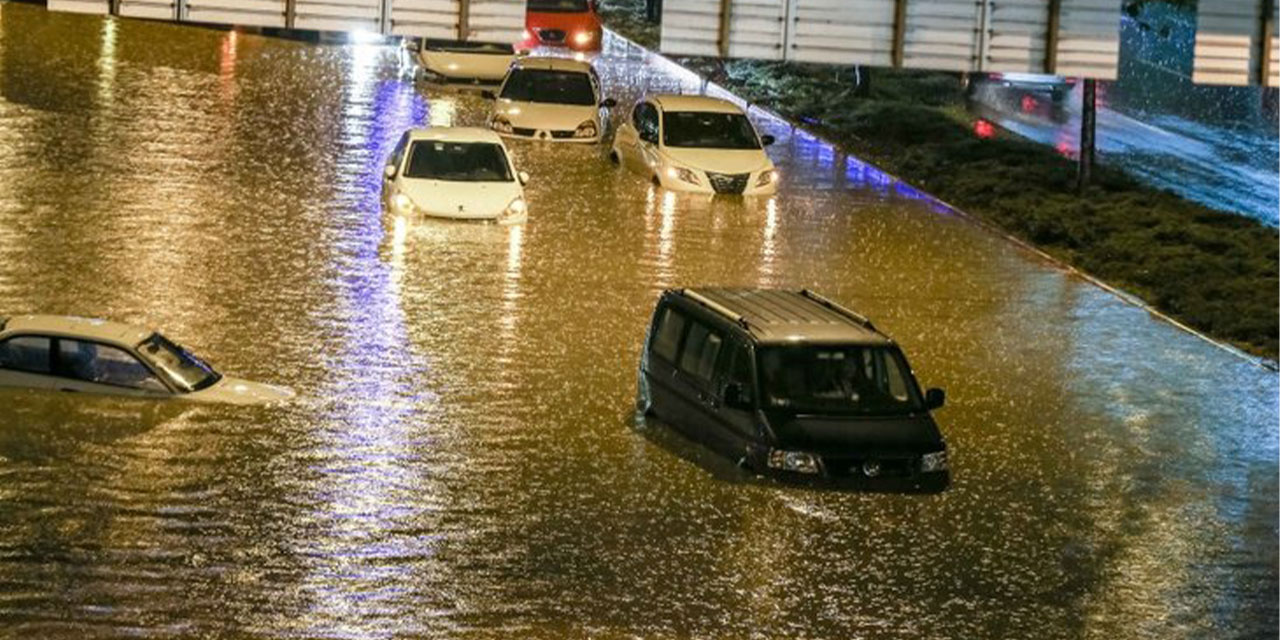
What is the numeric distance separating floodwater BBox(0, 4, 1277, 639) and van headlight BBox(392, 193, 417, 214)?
0.82ft

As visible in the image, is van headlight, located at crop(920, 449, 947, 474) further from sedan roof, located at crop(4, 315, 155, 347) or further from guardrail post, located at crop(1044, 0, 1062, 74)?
guardrail post, located at crop(1044, 0, 1062, 74)

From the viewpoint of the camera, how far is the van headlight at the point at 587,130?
4044 cm

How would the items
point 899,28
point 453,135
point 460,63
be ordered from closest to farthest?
point 453,135 → point 899,28 → point 460,63

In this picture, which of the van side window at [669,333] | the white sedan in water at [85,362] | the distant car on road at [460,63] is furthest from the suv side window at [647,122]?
the white sedan in water at [85,362]

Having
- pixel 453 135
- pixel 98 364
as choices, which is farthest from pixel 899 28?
pixel 98 364


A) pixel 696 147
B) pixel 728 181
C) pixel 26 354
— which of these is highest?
pixel 696 147

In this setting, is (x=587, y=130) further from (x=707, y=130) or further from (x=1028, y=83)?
(x=1028, y=83)

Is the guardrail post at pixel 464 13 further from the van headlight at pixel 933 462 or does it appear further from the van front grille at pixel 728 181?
the van headlight at pixel 933 462

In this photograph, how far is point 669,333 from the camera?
75.5ft

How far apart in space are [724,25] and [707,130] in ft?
12.6

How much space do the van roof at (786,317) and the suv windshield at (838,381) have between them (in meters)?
0.13

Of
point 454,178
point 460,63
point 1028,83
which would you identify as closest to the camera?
point 454,178

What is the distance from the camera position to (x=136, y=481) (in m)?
20.7

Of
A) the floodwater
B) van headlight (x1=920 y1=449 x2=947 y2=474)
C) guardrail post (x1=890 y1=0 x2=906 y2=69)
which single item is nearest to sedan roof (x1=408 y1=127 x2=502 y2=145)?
the floodwater
